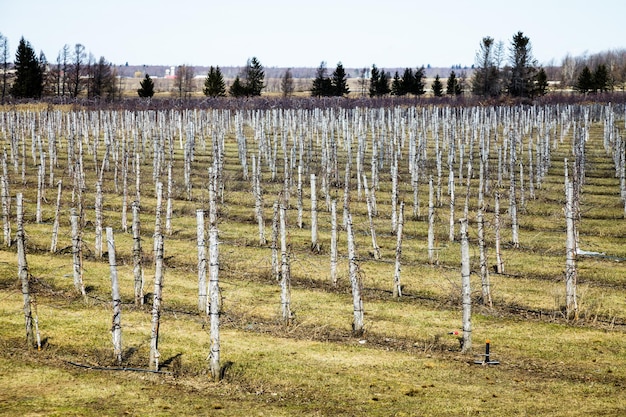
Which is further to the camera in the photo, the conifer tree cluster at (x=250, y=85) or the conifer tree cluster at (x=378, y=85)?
the conifer tree cluster at (x=378, y=85)

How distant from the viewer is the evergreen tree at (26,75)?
9862 centimetres

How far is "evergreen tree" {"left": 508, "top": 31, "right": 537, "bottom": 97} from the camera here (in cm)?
9244

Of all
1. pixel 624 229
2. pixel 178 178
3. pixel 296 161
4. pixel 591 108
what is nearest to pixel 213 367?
pixel 624 229

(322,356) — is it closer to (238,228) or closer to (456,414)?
(456,414)

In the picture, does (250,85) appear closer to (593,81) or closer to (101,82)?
(101,82)

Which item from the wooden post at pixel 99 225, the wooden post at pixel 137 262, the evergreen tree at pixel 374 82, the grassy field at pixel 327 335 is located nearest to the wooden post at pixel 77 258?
the grassy field at pixel 327 335

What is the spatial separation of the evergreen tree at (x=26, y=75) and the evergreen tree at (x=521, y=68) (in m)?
67.5

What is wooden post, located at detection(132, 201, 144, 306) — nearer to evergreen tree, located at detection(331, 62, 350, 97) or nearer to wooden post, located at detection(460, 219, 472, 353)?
wooden post, located at detection(460, 219, 472, 353)

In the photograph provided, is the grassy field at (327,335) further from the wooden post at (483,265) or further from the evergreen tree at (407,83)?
the evergreen tree at (407,83)

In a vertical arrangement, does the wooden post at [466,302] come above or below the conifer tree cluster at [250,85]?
below

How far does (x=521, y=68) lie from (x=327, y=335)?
81.7m

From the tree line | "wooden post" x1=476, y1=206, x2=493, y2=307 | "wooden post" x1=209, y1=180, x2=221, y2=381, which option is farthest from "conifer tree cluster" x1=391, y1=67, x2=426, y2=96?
"wooden post" x1=209, y1=180, x2=221, y2=381

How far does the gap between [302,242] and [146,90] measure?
7579 cm

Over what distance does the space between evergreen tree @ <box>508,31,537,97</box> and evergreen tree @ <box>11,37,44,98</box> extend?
221ft
